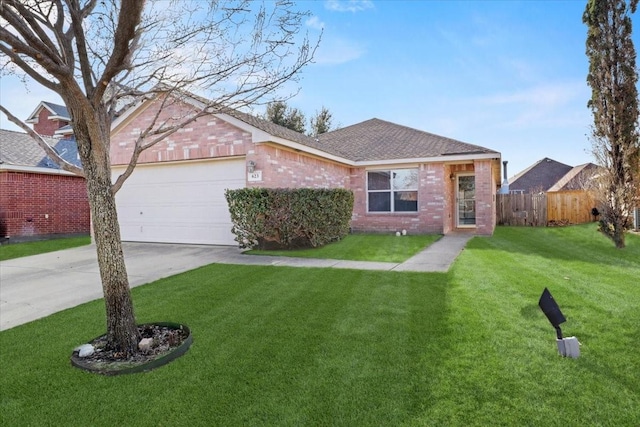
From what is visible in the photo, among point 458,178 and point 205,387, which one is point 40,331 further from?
point 458,178

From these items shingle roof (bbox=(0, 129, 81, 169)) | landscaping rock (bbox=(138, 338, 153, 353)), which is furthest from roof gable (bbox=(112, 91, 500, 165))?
landscaping rock (bbox=(138, 338, 153, 353))

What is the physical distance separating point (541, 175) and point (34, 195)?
36946mm

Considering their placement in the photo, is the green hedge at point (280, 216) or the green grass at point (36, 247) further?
the green grass at point (36, 247)

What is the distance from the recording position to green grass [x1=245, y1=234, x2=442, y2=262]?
345 inches

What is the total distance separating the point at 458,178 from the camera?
16.5m

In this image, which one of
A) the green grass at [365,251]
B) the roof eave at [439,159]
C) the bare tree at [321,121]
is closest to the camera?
the green grass at [365,251]

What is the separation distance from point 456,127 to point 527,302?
16.1m

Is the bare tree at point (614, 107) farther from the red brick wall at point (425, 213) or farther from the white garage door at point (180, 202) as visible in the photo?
the white garage door at point (180, 202)

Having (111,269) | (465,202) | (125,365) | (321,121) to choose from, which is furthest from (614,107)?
(321,121)

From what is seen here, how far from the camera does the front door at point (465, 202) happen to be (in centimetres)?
1667

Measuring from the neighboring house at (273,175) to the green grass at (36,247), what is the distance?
1722 millimetres

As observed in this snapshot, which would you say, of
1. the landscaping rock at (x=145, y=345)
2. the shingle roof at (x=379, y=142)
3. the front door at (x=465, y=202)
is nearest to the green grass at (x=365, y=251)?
the shingle roof at (x=379, y=142)

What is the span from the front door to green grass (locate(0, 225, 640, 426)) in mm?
10677

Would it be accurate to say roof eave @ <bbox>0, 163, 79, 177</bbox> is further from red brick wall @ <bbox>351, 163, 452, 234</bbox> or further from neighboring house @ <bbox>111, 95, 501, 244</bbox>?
red brick wall @ <bbox>351, 163, 452, 234</bbox>
